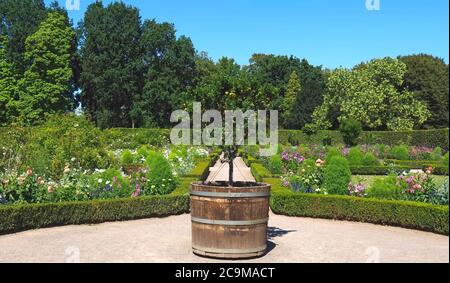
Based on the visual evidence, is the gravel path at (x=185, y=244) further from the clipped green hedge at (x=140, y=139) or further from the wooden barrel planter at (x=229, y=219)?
the clipped green hedge at (x=140, y=139)

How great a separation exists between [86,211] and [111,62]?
126 ft

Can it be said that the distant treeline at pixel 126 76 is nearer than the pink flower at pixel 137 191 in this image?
No

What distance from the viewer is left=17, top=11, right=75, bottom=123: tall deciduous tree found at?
138 feet

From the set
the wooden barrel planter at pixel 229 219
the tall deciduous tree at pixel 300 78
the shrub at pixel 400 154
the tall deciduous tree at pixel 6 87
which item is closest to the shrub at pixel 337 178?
the wooden barrel planter at pixel 229 219

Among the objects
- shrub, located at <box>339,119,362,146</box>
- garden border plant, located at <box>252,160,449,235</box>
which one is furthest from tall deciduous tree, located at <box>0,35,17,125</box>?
garden border plant, located at <box>252,160,449,235</box>

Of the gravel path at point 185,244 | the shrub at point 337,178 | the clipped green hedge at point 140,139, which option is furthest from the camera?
the clipped green hedge at point 140,139

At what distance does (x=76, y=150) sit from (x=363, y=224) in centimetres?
967

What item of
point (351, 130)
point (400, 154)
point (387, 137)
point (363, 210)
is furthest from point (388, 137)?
point (363, 210)

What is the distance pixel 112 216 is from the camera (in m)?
10.9

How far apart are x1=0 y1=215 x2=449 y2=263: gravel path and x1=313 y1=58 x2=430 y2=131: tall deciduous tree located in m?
38.0

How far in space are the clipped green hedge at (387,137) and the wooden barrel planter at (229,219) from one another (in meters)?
30.5

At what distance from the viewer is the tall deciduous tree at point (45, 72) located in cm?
4200

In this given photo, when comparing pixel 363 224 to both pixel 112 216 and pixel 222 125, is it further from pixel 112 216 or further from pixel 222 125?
pixel 112 216

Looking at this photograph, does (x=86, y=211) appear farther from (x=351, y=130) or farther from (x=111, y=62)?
(x=111, y=62)
